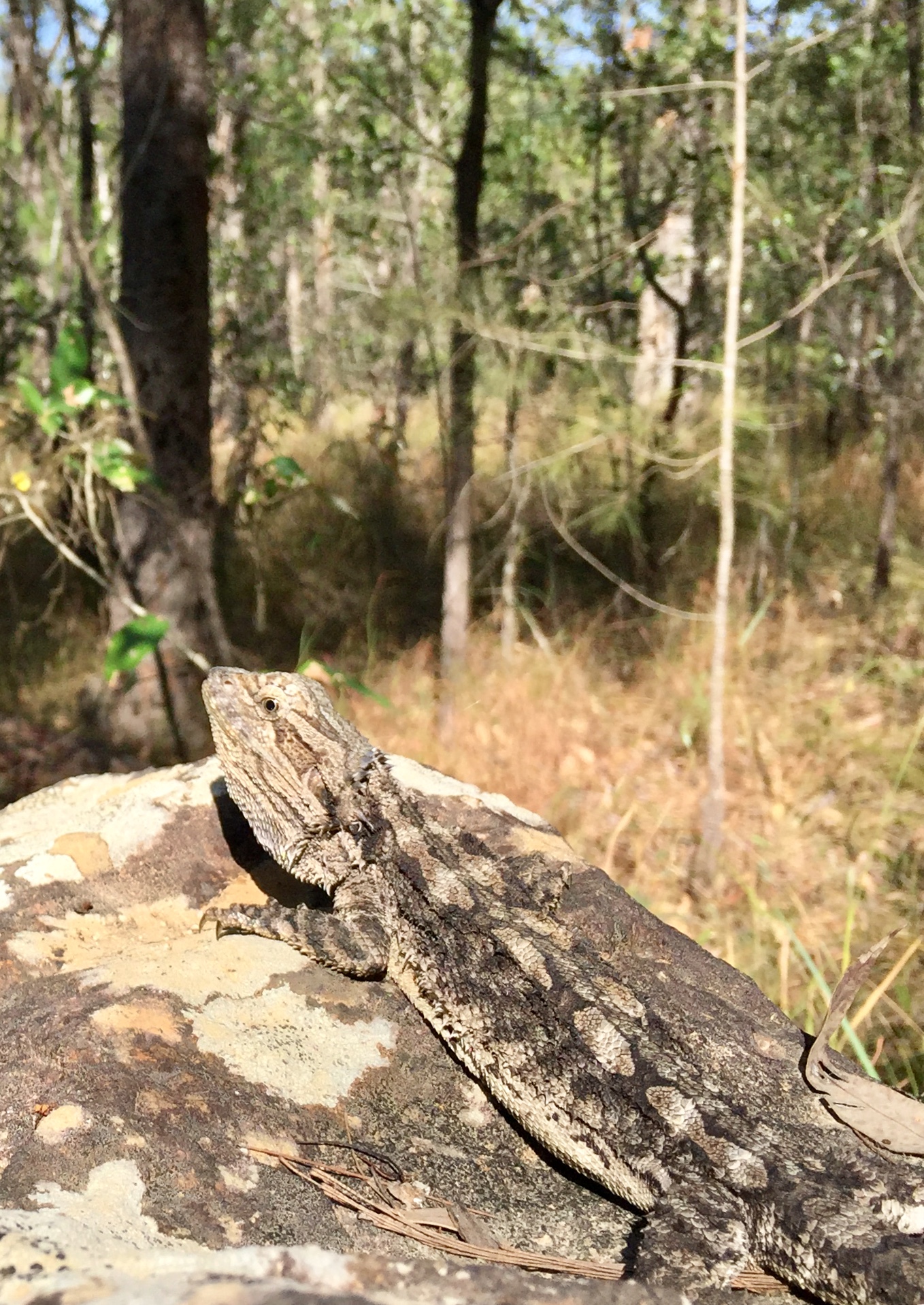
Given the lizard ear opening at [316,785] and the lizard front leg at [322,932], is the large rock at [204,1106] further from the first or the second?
the lizard ear opening at [316,785]

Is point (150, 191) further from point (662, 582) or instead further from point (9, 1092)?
point (9, 1092)

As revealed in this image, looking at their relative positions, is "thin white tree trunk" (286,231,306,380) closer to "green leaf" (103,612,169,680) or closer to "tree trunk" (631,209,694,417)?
"tree trunk" (631,209,694,417)

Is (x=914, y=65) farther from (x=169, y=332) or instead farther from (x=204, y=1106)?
(x=204, y=1106)

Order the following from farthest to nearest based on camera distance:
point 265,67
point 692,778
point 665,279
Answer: point 265,67 < point 665,279 < point 692,778

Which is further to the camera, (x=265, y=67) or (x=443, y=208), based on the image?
(x=265, y=67)

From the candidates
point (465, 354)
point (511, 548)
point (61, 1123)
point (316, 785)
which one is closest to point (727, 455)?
point (465, 354)

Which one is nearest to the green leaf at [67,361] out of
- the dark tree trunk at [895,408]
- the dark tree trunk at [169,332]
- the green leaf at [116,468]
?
the green leaf at [116,468]

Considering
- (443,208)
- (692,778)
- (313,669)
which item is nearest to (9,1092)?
(313,669)
